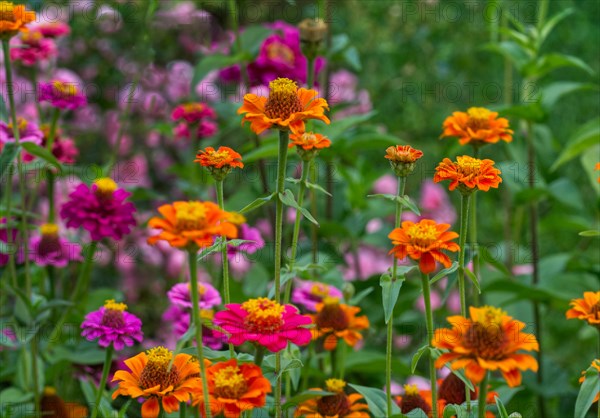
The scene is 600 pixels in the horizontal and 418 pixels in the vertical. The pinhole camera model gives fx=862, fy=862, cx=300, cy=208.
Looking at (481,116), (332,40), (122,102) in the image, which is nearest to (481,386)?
(481,116)

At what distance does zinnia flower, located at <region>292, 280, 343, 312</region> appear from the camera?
3.55 ft

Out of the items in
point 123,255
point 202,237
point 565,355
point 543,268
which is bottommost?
point 565,355

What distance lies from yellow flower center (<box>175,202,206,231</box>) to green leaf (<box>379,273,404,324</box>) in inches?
8.0

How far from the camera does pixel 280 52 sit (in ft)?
4.70

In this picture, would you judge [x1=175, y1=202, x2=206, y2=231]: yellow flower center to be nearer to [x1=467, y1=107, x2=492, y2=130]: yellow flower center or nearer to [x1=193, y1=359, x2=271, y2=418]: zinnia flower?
[x1=193, y1=359, x2=271, y2=418]: zinnia flower

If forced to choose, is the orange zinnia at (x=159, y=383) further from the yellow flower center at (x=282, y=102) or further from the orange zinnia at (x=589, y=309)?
the orange zinnia at (x=589, y=309)

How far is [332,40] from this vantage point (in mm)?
1522

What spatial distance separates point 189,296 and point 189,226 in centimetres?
43

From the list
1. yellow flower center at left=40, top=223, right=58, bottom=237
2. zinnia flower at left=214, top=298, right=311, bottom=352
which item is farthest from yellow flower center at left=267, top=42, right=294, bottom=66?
zinnia flower at left=214, top=298, right=311, bottom=352

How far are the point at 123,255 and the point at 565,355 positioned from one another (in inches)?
40.8

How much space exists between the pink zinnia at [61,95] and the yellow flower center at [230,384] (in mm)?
672

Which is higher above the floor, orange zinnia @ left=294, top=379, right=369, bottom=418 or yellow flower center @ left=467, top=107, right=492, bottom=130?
yellow flower center @ left=467, top=107, right=492, bottom=130

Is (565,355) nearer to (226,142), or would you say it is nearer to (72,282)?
(226,142)

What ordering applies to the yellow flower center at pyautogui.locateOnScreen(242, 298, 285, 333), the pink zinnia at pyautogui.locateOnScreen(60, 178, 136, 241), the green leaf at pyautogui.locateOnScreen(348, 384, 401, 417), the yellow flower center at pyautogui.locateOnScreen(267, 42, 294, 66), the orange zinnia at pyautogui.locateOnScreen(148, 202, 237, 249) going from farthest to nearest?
the yellow flower center at pyautogui.locateOnScreen(267, 42, 294, 66)
the pink zinnia at pyautogui.locateOnScreen(60, 178, 136, 241)
the green leaf at pyautogui.locateOnScreen(348, 384, 401, 417)
the yellow flower center at pyautogui.locateOnScreen(242, 298, 285, 333)
the orange zinnia at pyautogui.locateOnScreen(148, 202, 237, 249)
